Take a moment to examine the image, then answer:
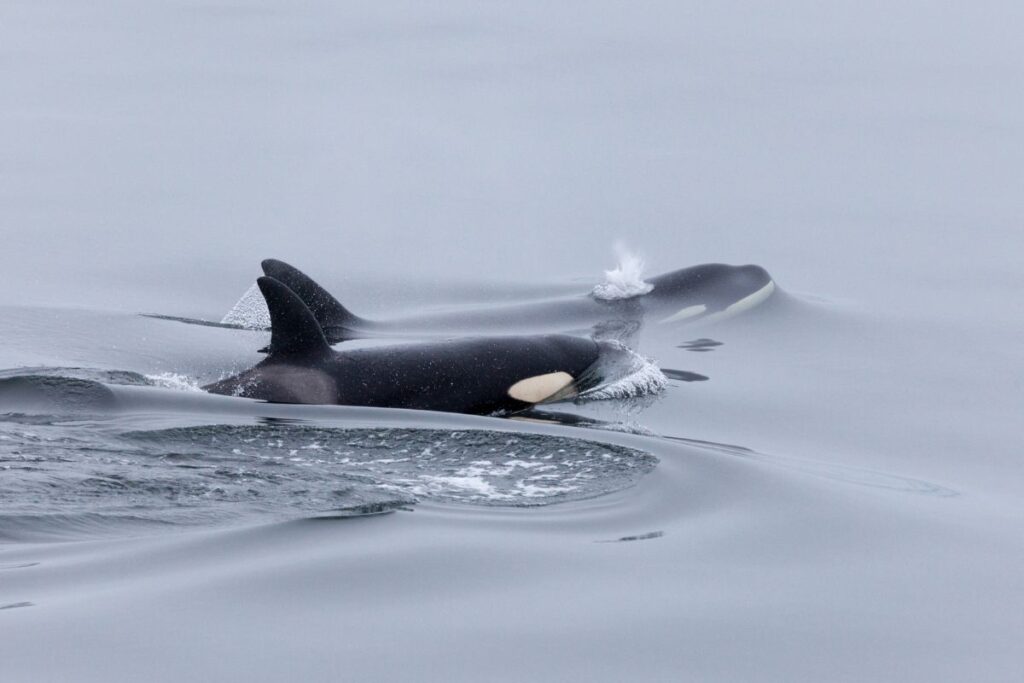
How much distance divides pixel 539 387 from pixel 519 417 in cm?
61

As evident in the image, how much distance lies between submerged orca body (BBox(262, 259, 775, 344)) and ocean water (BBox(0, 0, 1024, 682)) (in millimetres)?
294

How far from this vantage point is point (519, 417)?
1166 centimetres

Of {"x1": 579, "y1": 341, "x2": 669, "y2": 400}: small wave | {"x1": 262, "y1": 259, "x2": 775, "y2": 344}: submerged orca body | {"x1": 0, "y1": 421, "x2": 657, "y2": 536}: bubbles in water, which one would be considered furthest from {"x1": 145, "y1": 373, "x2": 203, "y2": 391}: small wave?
{"x1": 579, "y1": 341, "x2": 669, "y2": 400}: small wave

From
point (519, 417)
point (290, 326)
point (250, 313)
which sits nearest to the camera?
point (290, 326)

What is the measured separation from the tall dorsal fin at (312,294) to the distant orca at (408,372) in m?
1.45

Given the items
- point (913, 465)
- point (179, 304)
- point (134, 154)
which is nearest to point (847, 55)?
point (134, 154)

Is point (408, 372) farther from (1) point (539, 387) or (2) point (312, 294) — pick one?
(2) point (312, 294)

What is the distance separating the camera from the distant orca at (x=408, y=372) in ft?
36.1

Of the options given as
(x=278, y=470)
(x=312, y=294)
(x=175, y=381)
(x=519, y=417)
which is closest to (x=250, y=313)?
(x=312, y=294)

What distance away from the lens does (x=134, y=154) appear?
2503 centimetres

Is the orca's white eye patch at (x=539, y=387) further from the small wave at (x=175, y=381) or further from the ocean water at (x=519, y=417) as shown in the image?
the small wave at (x=175, y=381)

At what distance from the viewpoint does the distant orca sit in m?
11.0

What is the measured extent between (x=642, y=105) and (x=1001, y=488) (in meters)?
21.3

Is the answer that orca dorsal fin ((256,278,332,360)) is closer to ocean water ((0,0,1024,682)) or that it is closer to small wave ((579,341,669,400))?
ocean water ((0,0,1024,682))
